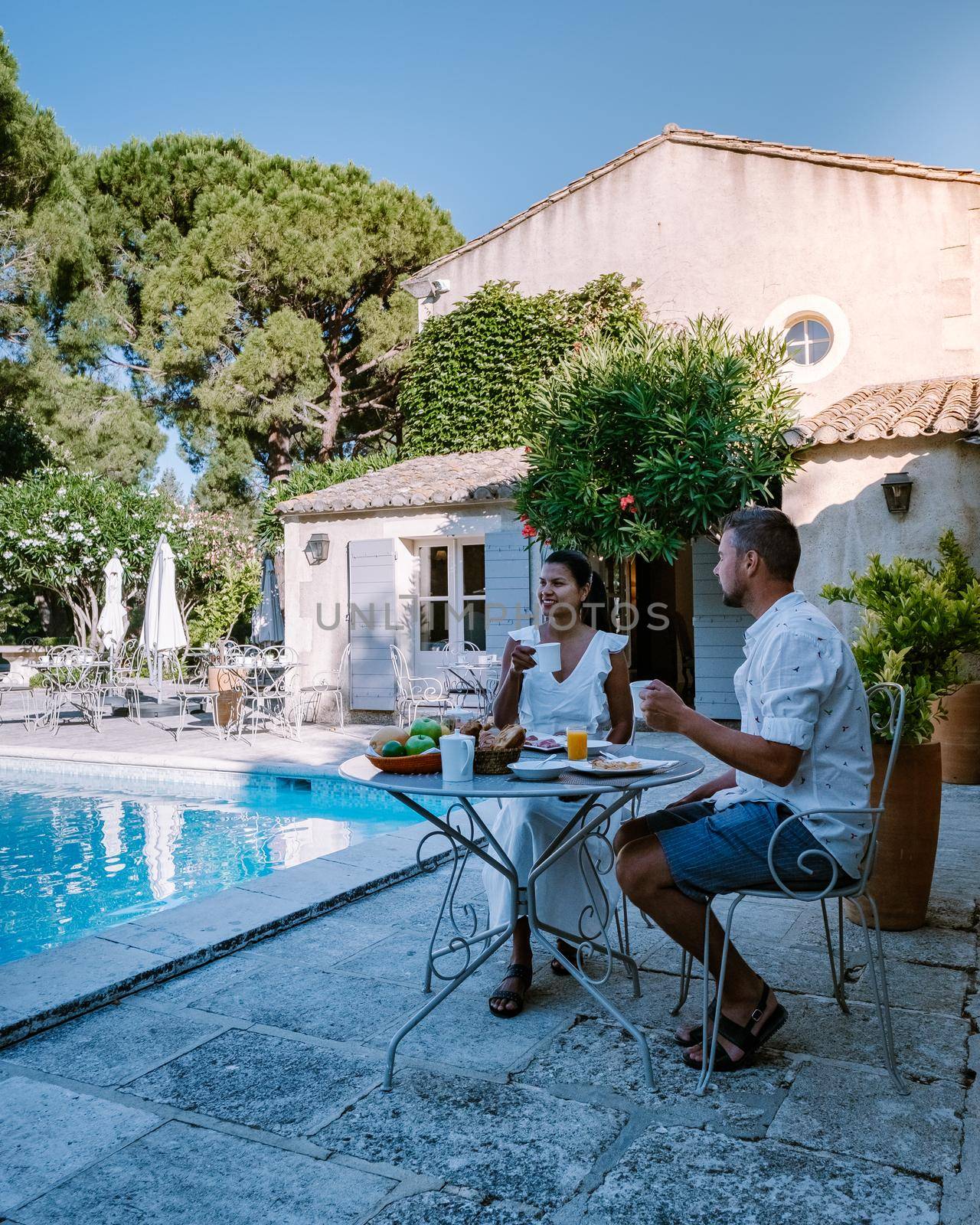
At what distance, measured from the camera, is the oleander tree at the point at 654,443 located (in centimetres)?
782

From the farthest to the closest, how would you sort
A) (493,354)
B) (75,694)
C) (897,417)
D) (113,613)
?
(113,613) < (493,354) < (75,694) < (897,417)

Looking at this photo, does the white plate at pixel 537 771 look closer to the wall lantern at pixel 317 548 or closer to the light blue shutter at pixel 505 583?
the light blue shutter at pixel 505 583

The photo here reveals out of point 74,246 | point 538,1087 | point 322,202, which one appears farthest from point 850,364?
point 74,246

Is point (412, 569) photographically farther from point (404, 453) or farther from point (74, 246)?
point (74, 246)

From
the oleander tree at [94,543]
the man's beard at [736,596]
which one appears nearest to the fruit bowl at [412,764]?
the man's beard at [736,596]

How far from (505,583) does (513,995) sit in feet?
24.4

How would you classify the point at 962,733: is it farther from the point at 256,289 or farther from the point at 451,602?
the point at 256,289

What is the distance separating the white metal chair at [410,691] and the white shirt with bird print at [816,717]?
7.00 metres

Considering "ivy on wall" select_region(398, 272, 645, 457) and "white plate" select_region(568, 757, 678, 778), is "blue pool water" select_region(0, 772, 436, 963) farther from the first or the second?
"ivy on wall" select_region(398, 272, 645, 457)

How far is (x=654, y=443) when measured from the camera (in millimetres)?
7883

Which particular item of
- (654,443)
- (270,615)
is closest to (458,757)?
(654,443)

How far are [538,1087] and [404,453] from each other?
1237 centimetres

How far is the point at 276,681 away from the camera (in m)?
10.4

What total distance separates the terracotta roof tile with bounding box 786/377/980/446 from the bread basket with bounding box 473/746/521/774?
615cm
